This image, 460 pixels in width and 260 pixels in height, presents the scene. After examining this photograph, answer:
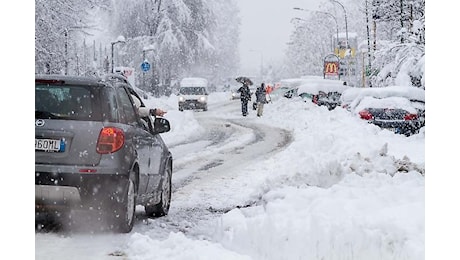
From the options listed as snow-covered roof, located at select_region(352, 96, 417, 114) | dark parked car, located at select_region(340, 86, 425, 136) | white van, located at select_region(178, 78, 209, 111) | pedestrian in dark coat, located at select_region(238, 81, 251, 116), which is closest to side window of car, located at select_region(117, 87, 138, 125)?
dark parked car, located at select_region(340, 86, 425, 136)

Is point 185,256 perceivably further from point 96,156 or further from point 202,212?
point 202,212

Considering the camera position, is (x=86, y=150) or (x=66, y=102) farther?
(x=66, y=102)

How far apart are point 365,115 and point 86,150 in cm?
1385

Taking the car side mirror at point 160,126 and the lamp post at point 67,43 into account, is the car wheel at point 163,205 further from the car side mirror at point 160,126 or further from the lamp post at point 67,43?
the lamp post at point 67,43

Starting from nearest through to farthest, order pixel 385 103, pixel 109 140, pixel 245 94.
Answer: pixel 109 140, pixel 385 103, pixel 245 94

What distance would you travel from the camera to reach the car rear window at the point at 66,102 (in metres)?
5.84

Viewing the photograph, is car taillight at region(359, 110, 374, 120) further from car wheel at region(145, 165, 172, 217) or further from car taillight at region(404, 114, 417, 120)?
car wheel at region(145, 165, 172, 217)

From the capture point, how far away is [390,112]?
17375 mm

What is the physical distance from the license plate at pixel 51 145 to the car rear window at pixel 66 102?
21cm

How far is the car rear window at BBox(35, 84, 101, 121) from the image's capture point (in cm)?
584

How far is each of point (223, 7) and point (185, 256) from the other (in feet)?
82.7

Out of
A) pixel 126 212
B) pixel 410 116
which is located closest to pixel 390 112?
pixel 410 116

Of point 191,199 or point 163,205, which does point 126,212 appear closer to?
point 163,205
